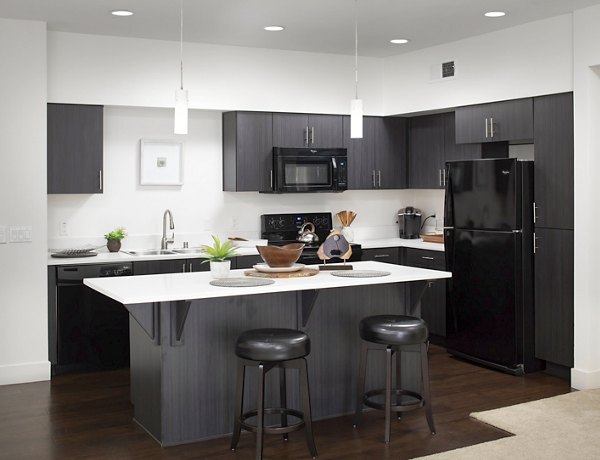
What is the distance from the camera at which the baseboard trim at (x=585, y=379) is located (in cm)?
528

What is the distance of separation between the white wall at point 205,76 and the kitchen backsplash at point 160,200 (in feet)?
0.87

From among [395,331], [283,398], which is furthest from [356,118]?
[283,398]

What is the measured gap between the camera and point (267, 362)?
153 inches

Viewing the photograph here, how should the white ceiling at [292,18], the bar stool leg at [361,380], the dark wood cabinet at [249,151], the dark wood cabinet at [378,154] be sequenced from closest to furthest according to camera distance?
1. the bar stool leg at [361,380]
2. the white ceiling at [292,18]
3. the dark wood cabinet at [249,151]
4. the dark wood cabinet at [378,154]

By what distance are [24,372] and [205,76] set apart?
108 inches

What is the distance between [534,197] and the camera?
18.6 ft

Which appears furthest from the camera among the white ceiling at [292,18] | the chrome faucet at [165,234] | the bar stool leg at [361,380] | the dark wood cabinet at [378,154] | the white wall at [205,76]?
the dark wood cabinet at [378,154]

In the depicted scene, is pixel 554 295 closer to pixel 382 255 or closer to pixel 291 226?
pixel 382 255

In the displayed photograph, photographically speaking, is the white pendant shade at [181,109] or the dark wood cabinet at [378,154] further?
the dark wood cabinet at [378,154]

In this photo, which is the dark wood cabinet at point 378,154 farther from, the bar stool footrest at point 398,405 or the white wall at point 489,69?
the bar stool footrest at point 398,405

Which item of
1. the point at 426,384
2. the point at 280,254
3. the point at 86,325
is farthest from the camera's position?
the point at 86,325

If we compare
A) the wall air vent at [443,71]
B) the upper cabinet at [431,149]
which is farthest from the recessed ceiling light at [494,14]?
the upper cabinet at [431,149]

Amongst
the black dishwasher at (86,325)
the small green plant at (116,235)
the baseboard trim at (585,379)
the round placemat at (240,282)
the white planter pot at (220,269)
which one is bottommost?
the baseboard trim at (585,379)

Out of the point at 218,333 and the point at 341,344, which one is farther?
the point at 341,344
